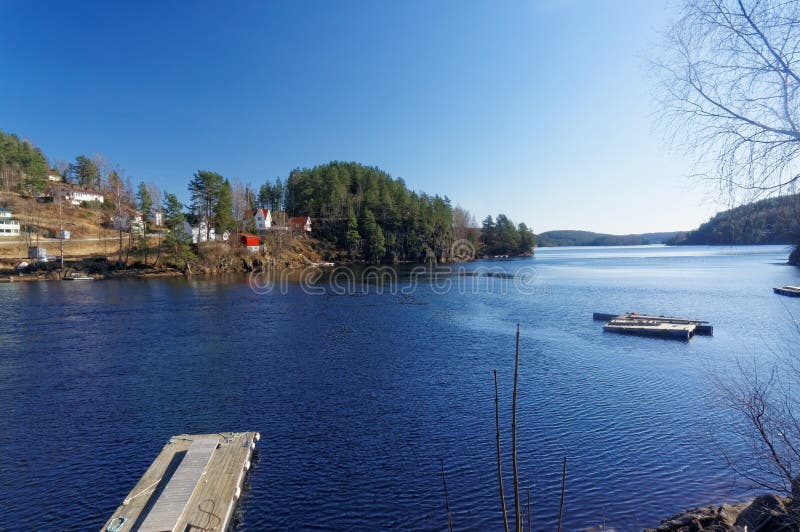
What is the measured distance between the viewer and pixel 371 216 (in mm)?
132625

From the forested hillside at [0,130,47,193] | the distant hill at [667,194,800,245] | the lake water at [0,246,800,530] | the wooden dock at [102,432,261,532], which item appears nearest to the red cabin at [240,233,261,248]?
the forested hillside at [0,130,47,193]

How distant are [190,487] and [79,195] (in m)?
143

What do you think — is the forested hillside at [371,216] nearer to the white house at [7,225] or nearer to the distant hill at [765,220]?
the white house at [7,225]

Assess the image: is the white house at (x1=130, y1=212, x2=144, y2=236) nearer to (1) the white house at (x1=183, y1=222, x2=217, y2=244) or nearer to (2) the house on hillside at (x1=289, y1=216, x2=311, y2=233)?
(1) the white house at (x1=183, y1=222, x2=217, y2=244)

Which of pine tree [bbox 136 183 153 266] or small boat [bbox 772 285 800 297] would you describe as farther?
pine tree [bbox 136 183 153 266]

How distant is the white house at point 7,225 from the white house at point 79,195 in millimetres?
25305

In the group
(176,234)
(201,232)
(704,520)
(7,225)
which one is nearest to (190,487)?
(704,520)

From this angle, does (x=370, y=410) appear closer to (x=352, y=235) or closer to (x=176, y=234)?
(x=176, y=234)

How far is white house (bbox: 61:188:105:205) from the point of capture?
385 ft

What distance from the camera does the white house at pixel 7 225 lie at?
298ft

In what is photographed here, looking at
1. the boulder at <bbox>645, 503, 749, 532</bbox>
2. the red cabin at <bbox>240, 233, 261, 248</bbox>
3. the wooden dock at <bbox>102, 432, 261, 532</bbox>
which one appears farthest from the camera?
the red cabin at <bbox>240, 233, 261, 248</bbox>

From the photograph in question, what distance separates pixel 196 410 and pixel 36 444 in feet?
19.0

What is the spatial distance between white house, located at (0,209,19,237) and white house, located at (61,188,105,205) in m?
25.3

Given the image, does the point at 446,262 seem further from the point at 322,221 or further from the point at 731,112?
the point at 731,112
